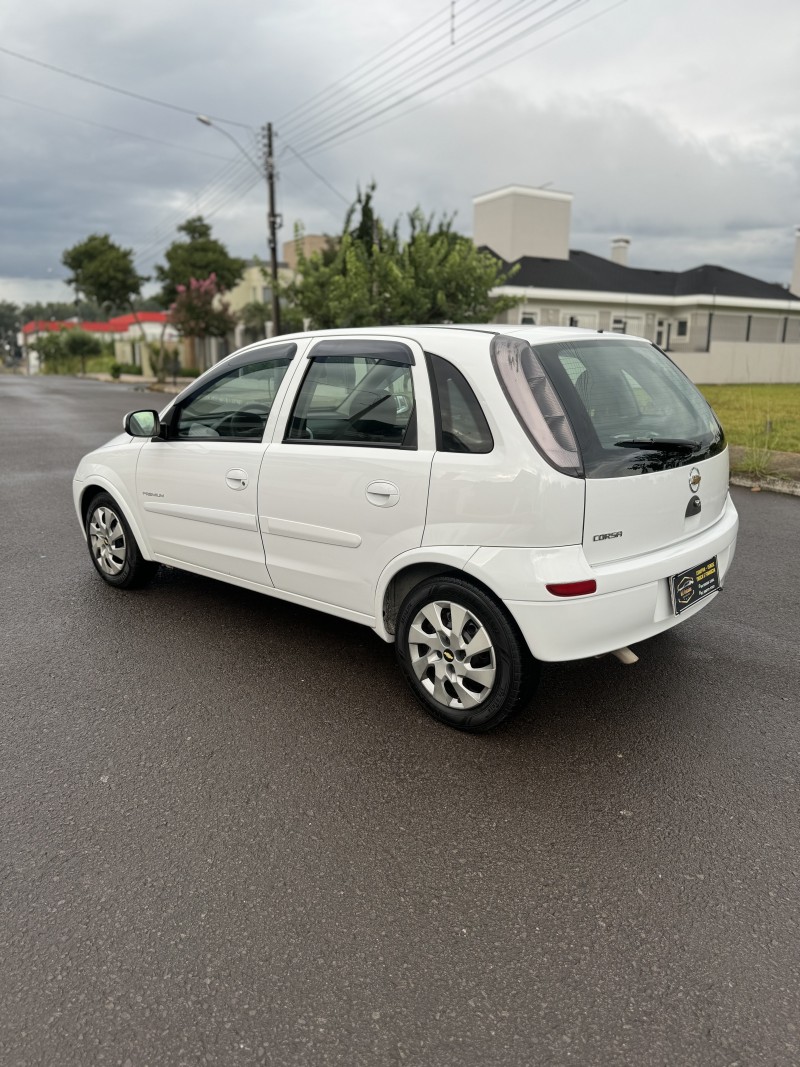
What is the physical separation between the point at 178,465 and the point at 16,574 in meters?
1.99

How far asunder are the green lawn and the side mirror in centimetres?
656

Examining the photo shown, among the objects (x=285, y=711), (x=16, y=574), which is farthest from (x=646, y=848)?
(x=16, y=574)

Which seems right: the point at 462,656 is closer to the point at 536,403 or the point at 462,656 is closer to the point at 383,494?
the point at 383,494

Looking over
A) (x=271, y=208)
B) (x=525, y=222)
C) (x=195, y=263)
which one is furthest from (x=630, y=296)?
(x=195, y=263)

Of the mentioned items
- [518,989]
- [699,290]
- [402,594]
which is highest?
[699,290]

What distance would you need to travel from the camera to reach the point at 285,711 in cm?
382

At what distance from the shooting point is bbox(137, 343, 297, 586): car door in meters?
4.39

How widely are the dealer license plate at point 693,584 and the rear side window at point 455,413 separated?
1.06 m

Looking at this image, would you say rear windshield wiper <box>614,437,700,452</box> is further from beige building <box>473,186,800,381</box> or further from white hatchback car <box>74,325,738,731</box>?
beige building <box>473,186,800,381</box>

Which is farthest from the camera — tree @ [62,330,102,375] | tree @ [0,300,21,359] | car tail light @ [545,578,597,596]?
tree @ [0,300,21,359]

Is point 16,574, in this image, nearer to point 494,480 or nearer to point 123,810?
point 123,810

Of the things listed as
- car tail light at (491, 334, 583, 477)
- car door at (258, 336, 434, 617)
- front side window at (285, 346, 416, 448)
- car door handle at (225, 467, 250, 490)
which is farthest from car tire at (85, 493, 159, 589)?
car tail light at (491, 334, 583, 477)

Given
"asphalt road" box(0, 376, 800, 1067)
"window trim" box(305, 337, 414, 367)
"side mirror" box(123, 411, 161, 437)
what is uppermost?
"window trim" box(305, 337, 414, 367)

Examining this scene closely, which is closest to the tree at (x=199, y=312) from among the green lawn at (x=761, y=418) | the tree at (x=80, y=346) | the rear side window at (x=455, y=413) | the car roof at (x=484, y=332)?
the green lawn at (x=761, y=418)
